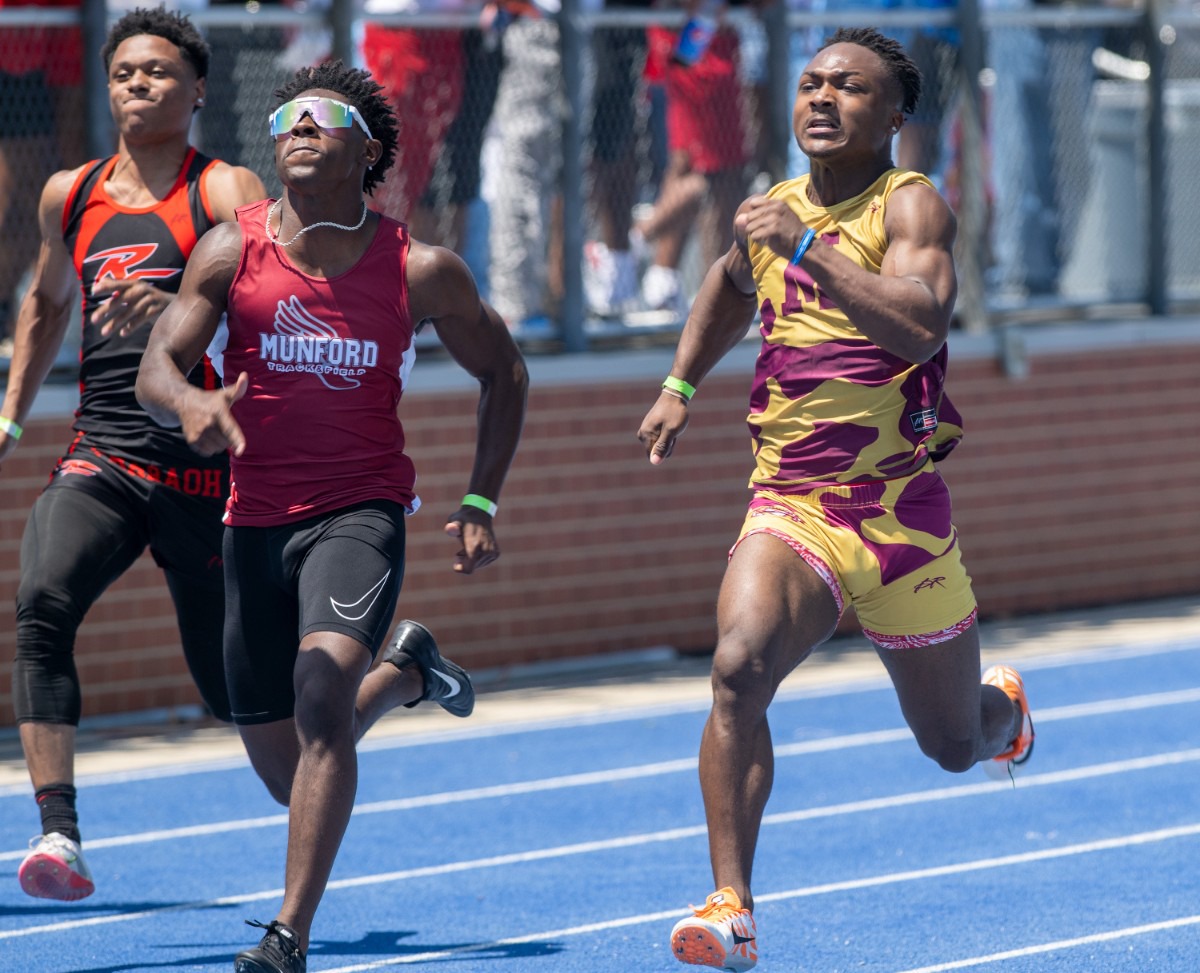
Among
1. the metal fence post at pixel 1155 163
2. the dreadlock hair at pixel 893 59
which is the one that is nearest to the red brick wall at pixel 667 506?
the metal fence post at pixel 1155 163

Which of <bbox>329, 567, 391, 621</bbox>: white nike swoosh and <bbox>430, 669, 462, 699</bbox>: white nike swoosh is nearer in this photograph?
<bbox>329, 567, 391, 621</bbox>: white nike swoosh

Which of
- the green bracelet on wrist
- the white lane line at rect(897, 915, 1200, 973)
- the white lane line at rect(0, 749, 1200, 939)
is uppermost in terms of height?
the green bracelet on wrist

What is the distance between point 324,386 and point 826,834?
3.16 metres

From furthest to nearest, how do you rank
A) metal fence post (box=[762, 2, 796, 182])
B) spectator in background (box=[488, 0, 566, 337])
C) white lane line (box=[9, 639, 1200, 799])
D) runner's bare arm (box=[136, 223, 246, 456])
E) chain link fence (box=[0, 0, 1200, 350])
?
1. metal fence post (box=[762, 2, 796, 182])
2. spectator in background (box=[488, 0, 566, 337])
3. chain link fence (box=[0, 0, 1200, 350])
4. white lane line (box=[9, 639, 1200, 799])
5. runner's bare arm (box=[136, 223, 246, 456])

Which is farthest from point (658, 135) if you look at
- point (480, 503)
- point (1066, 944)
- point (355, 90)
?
point (1066, 944)

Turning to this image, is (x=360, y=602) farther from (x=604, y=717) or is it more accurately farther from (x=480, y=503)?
(x=604, y=717)

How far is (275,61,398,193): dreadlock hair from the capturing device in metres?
5.54

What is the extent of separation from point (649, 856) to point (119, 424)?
7.89 feet

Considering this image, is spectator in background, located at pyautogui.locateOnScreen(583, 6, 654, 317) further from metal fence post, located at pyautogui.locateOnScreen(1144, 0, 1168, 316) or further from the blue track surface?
metal fence post, located at pyautogui.locateOnScreen(1144, 0, 1168, 316)

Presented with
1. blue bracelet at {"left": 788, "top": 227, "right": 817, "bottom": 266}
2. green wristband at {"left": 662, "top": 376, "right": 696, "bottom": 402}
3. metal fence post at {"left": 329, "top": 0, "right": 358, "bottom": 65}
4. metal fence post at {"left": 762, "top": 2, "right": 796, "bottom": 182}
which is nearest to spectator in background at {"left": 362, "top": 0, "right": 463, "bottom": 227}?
metal fence post at {"left": 329, "top": 0, "right": 358, "bottom": 65}

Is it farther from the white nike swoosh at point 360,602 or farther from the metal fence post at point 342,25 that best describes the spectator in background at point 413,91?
the white nike swoosh at point 360,602

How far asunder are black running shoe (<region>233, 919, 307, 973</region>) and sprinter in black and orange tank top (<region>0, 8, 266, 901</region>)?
4.34 feet

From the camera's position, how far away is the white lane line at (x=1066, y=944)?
584 centimetres

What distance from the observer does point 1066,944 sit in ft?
19.9
